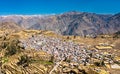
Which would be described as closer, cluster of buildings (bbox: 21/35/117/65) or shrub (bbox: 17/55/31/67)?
shrub (bbox: 17/55/31/67)

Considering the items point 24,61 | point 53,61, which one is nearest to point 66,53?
point 53,61

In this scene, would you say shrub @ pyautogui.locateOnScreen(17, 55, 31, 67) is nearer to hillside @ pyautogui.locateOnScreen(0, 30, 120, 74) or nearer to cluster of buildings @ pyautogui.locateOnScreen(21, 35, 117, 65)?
hillside @ pyautogui.locateOnScreen(0, 30, 120, 74)

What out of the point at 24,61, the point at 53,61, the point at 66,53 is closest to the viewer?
the point at 53,61

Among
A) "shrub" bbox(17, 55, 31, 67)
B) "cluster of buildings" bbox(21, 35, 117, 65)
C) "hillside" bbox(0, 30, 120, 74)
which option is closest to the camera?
"hillside" bbox(0, 30, 120, 74)

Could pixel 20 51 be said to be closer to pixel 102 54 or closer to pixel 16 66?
pixel 16 66

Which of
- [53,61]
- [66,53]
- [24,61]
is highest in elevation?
[66,53]

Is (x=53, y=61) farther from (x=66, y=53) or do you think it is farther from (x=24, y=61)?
(x=66, y=53)

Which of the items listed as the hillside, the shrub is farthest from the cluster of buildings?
the shrub

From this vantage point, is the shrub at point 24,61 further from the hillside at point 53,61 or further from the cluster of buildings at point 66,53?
the cluster of buildings at point 66,53

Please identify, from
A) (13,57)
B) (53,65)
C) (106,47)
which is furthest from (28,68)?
(106,47)

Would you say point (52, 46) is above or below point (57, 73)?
above

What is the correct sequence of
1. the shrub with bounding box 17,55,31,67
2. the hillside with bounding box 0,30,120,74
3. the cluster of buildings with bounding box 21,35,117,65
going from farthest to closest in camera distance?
the cluster of buildings with bounding box 21,35,117,65 < the shrub with bounding box 17,55,31,67 < the hillside with bounding box 0,30,120,74
